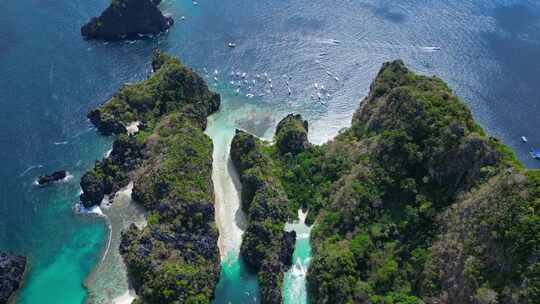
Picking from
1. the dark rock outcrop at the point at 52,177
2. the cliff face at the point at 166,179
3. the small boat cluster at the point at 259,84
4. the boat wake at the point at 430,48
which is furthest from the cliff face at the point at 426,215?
the dark rock outcrop at the point at 52,177

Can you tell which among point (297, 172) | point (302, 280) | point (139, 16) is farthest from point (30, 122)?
point (302, 280)

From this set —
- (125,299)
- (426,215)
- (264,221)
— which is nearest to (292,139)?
(264,221)

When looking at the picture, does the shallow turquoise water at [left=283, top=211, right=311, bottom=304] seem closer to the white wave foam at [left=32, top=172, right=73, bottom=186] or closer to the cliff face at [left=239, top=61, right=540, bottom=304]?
the cliff face at [left=239, top=61, right=540, bottom=304]

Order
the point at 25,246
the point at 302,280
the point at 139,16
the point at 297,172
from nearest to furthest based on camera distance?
the point at 302,280, the point at 25,246, the point at 297,172, the point at 139,16

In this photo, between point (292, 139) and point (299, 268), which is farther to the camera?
point (292, 139)

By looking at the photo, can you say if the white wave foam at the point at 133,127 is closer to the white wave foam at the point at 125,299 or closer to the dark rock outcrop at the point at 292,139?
the dark rock outcrop at the point at 292,139

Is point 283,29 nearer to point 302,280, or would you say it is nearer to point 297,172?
point 297,172

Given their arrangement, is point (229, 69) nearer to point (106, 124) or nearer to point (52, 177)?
point (106, 124)
